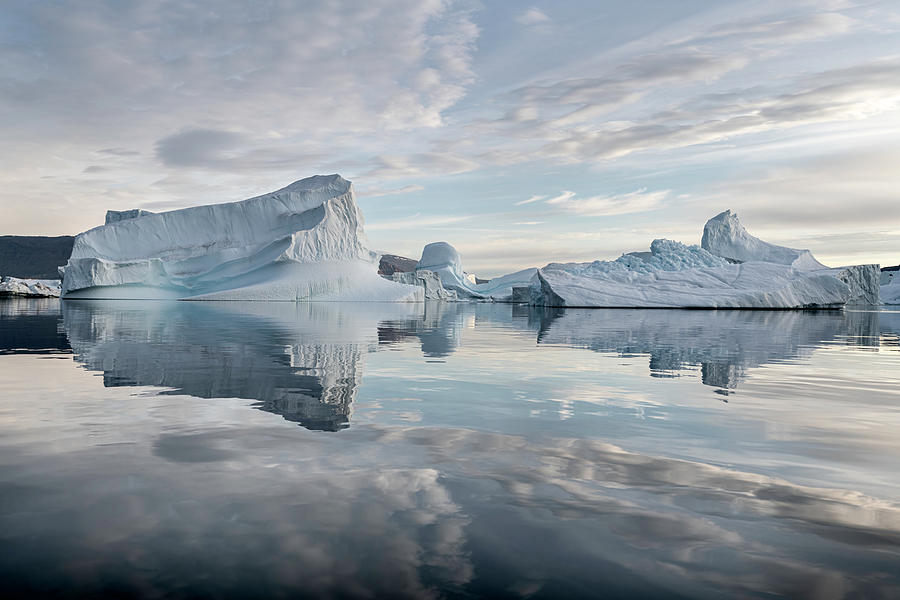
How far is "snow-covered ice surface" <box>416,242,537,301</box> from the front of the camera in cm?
7306

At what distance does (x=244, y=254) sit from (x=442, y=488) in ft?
156

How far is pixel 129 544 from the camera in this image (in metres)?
1.85

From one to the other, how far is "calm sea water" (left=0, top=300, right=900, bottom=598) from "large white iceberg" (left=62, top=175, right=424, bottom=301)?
3786 cm

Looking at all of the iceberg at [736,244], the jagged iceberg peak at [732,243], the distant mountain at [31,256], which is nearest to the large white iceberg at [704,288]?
the iceberg at [736,244]

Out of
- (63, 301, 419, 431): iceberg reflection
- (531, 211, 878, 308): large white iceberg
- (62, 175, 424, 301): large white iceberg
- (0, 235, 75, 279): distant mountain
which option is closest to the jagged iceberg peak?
(531, 211, 878, 308): large white iceberg

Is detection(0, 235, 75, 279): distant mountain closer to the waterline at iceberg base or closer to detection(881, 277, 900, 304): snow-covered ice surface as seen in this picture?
the waterline at iceberg base

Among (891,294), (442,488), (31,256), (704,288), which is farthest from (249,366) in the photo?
(31,256)

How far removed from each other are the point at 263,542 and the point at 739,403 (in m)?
3.83

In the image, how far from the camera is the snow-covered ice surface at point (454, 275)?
73062 mm

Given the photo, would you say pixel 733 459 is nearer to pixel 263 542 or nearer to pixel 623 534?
pixel 623 534

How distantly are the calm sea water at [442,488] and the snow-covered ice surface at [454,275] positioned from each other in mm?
65229

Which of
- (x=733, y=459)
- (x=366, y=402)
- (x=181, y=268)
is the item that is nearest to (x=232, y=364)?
(x=366, y=402)

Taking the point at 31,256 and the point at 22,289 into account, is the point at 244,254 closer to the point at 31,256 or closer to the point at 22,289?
the point at 22,289

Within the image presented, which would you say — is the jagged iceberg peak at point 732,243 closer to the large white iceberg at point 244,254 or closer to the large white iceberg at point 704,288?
the large white iceberg at point 704,288
